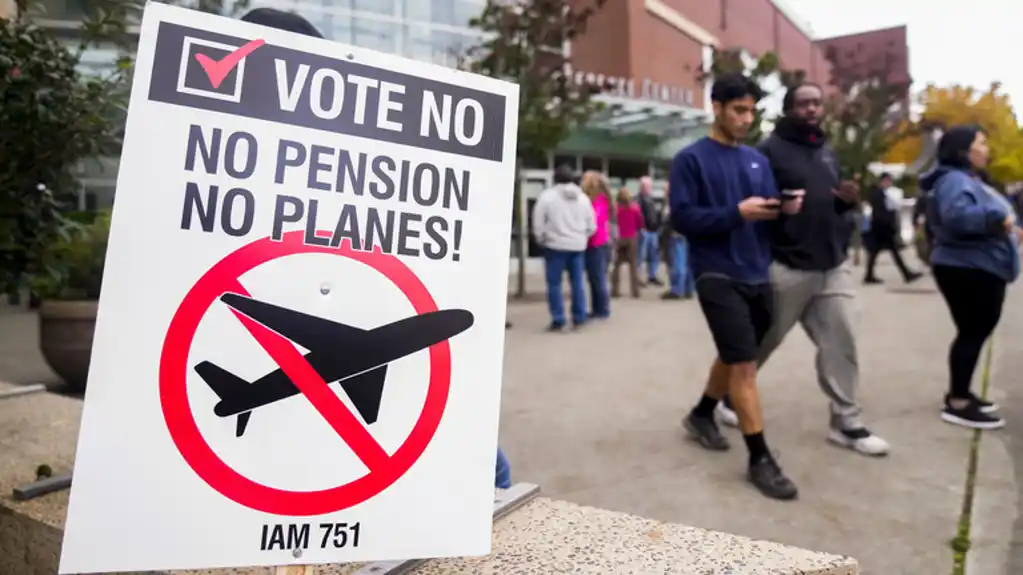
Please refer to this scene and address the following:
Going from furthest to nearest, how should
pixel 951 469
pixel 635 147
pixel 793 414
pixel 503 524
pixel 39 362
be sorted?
pixel 635 147 < pixel 39 362 < pixel 793 414 < pixel 951 469 < pixel 503 524

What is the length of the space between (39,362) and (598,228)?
5.64 meters

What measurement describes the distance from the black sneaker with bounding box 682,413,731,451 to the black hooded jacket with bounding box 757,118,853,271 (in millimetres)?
940

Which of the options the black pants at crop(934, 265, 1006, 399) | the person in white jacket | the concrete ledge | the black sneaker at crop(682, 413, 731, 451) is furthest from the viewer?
the person in white jacket

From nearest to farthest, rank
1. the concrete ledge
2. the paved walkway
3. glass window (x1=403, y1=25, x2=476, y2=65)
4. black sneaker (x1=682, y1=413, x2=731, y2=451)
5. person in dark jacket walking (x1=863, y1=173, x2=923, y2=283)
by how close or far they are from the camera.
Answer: the concrete ledge, the paved walkway, black sneaker (x1=682, y1=413, x2=731, y2=451), person in dark jacket walking (x1=863, y1=173, x2=923, y2=283), glass window (x1=403, y1=25, x2=476, y2=65)

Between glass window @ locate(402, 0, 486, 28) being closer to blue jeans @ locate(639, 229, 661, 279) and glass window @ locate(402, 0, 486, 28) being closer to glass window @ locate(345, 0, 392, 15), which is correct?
glass window @ locate(345, 0, 392, 15)

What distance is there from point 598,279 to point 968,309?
4.94 meters

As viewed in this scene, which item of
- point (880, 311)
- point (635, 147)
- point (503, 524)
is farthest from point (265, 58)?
point (635, 147)

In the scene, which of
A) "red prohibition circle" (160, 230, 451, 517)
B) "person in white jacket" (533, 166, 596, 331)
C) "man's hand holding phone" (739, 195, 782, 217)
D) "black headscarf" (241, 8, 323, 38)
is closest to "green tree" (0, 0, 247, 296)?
"black headscarf" (241, 8, 323, 38)

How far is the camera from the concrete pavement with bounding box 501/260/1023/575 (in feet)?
10.5

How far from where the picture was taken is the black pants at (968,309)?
4594mm

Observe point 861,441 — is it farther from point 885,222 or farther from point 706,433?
point 885,222

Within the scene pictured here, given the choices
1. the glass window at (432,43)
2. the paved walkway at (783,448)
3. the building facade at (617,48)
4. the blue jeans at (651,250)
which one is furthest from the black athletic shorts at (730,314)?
the blue jeans at (651,250)

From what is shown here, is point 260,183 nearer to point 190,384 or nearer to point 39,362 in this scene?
point 190,384

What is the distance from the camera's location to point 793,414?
496cm
